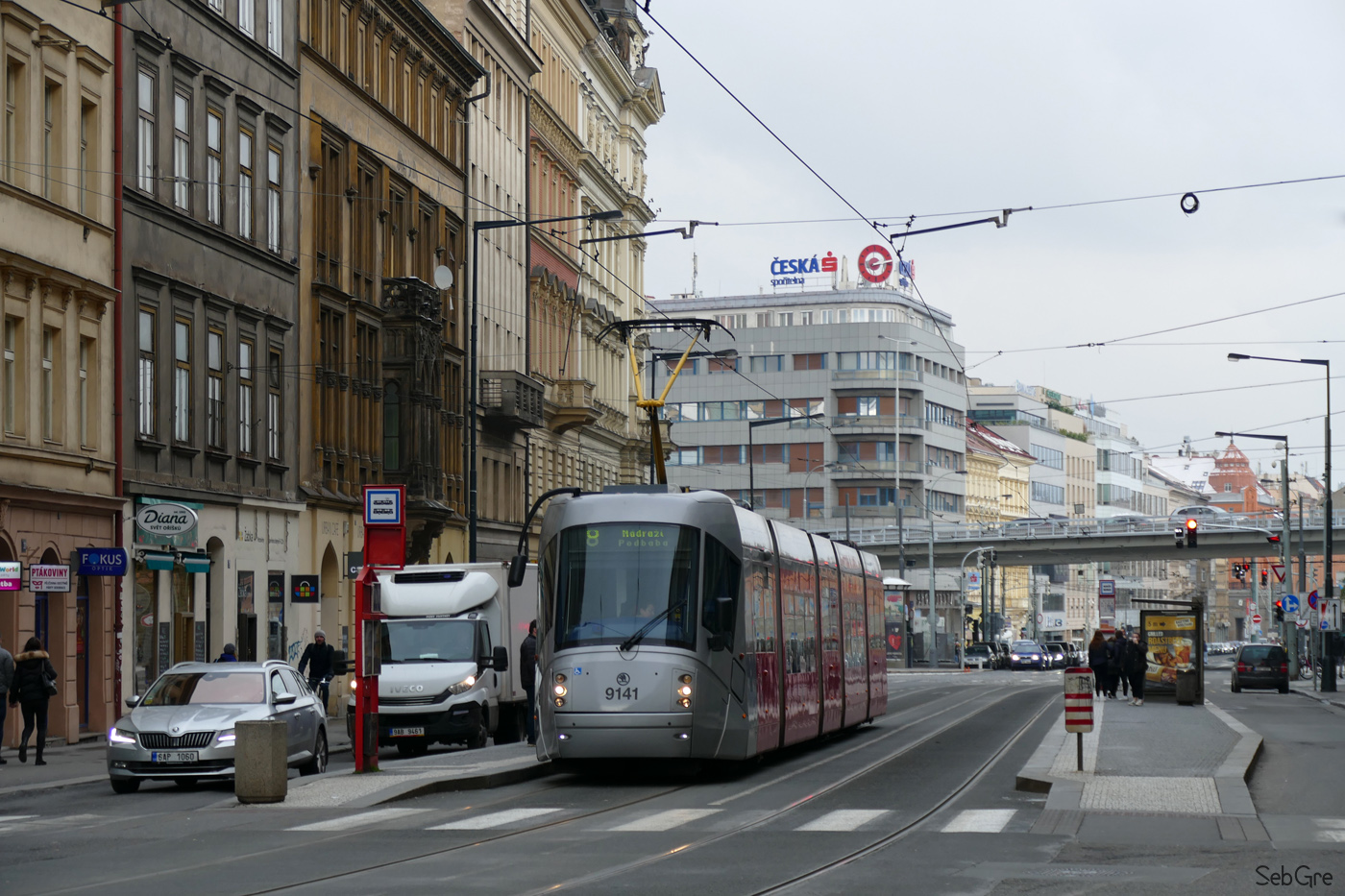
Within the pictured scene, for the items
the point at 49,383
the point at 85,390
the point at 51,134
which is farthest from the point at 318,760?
the point at 51,134

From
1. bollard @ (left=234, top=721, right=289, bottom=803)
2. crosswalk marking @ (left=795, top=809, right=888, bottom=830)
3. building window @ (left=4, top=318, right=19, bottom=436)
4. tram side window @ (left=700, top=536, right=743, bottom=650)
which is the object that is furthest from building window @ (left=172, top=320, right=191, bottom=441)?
crosswalk marking @ (left=795, top=809, right=888, bottom=830)

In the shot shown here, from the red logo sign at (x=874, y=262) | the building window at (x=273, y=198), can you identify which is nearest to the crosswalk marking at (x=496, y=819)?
the building window at (x=273, y=198)

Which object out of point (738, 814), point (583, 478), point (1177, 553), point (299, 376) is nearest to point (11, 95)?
point (299, 376)

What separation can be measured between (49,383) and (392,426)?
18604mm

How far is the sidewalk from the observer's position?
726 inches

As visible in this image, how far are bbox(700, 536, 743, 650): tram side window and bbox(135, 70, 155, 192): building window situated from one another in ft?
56.6

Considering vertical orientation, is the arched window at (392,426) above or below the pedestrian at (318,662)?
above

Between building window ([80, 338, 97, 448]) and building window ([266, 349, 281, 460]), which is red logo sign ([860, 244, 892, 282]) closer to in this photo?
building window ([266, 349, 281, 460])

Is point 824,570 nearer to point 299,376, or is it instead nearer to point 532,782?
point 532,782

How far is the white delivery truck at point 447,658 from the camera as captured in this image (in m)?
31.2

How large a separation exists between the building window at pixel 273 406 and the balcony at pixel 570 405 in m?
26.6

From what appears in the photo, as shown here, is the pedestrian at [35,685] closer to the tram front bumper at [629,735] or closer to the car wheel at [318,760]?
the car wheel at [318,760]

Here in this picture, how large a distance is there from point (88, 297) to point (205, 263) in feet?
17.8

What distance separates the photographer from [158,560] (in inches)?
1451
